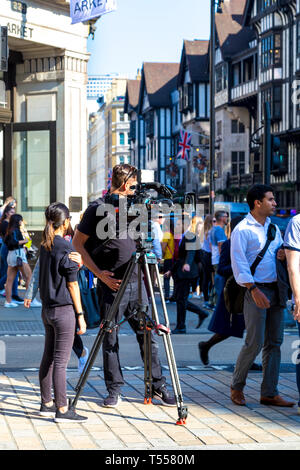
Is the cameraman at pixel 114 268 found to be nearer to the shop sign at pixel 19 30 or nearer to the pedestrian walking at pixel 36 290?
the pedestrian walking at pixel 36 290

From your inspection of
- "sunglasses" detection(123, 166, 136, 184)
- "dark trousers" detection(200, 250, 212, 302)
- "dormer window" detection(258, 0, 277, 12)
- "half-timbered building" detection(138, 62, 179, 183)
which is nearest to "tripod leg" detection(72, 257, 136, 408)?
"sunglasses" detection(123, 166, 136, 184)

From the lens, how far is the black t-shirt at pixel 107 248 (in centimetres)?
671

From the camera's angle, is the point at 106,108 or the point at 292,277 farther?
the point at 106,108

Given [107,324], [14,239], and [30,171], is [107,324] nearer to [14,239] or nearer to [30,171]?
[14,239]

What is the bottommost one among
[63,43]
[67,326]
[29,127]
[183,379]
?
[183,379]

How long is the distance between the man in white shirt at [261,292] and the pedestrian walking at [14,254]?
28.2 feet

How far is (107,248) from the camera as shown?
6.74m

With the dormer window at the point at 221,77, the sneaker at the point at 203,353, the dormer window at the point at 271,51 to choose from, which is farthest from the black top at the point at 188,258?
the dormer window at the point at 221,77

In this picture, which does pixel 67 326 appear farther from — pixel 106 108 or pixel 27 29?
pixel 106 108

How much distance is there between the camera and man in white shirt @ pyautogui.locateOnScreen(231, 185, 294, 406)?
6770 mm

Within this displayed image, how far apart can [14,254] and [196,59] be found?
2100 inches

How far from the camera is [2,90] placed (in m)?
19.0

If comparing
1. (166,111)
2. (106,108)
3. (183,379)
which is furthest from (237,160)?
(106,108)
